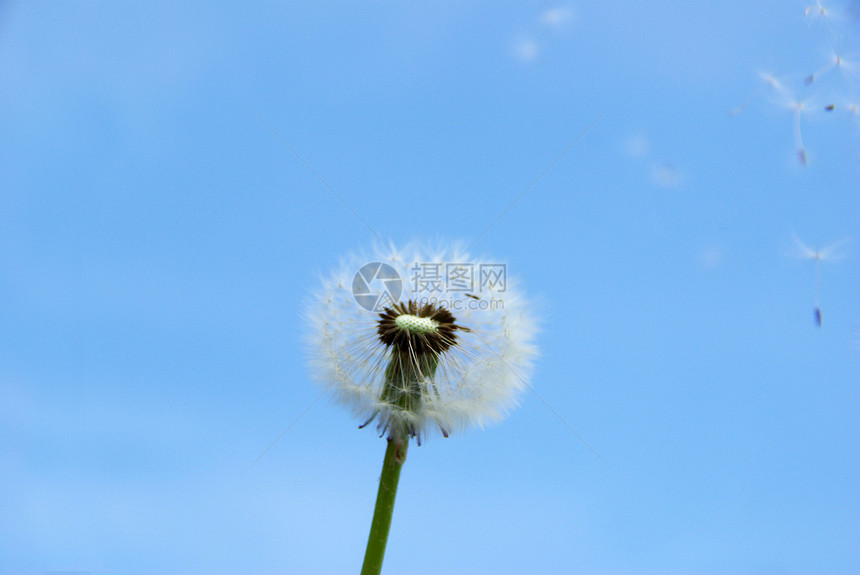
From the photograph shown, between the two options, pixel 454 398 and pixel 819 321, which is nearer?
pixel 819 321

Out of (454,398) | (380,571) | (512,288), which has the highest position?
(512,288)

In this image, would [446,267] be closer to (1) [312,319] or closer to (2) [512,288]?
(2) [512,288]

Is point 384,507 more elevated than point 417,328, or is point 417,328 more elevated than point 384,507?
point 417,328

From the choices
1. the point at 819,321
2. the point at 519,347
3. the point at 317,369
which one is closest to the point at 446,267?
the point at 519,347

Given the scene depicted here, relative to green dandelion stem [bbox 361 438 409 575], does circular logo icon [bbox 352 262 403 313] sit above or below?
above

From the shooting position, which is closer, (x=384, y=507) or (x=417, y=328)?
(x=384, y=507)
